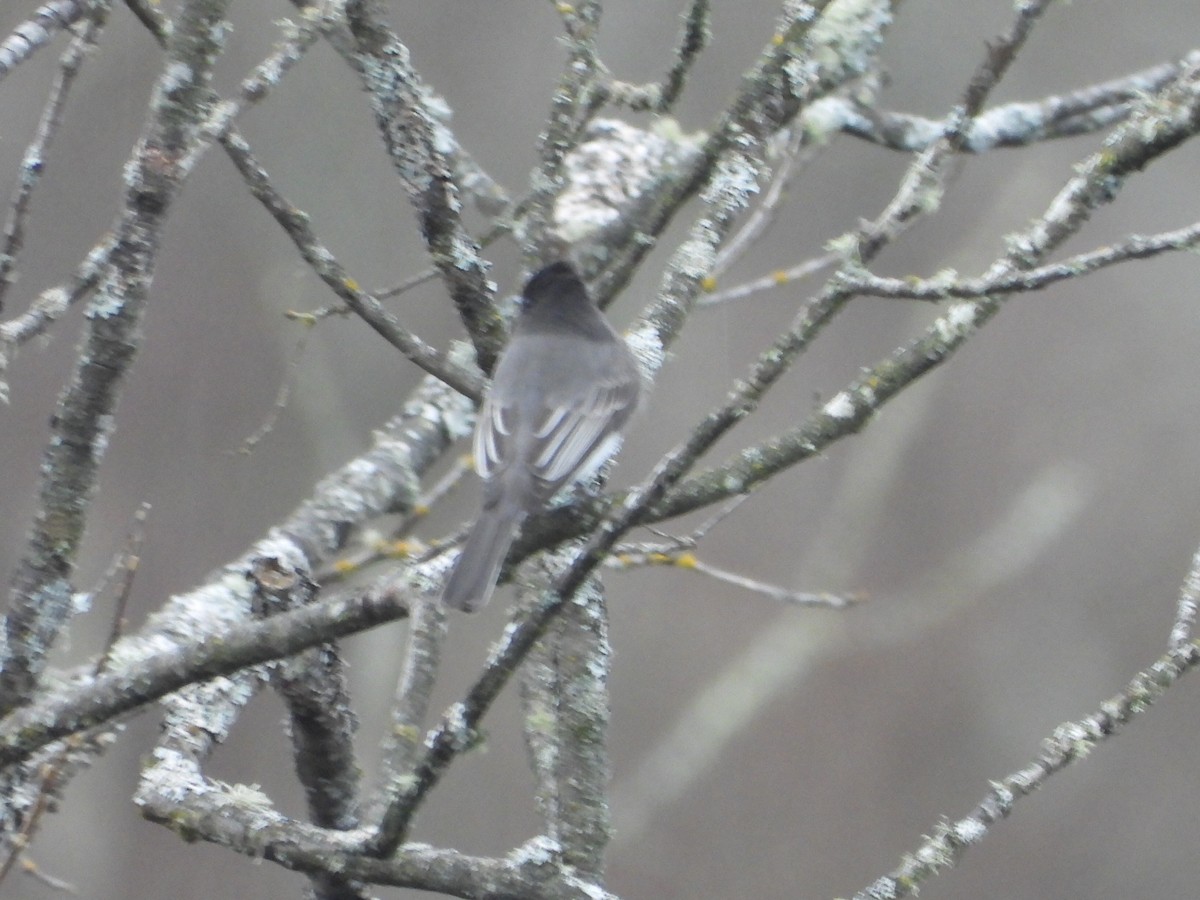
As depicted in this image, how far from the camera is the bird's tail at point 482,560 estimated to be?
213 cm

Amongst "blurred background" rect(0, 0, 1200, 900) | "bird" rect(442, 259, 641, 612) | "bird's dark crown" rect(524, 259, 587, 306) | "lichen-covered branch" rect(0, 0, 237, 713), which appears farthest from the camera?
"blurred background" rect(0, 0, 1200, 900)

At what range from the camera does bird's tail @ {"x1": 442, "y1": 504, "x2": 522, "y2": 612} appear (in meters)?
2.13

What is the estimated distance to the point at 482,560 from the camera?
7.47 ft

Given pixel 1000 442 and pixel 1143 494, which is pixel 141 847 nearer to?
pixel 1000 442

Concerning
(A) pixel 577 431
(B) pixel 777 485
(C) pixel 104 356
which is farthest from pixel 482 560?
(B) pixel 777 485

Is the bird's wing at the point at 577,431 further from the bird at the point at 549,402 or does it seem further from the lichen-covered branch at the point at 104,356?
the lichen-covered branch at the point at 104,356

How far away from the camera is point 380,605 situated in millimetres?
1943

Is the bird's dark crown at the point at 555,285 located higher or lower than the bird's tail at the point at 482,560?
higher

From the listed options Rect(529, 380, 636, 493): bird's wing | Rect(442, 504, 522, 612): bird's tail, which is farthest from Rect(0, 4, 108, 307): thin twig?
Rect(529, 380, 636, 493): bird's wing

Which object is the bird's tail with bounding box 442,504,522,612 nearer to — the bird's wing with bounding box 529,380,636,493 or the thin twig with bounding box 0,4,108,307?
the bird's wing with bounding box 529,380,636,493

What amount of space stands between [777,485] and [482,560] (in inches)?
152

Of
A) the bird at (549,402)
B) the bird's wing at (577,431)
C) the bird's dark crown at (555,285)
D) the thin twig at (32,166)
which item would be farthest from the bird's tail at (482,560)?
the thin twig at (32,166)

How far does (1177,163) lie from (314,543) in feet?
13.4

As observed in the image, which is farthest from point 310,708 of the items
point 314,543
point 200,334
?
point 200,334
